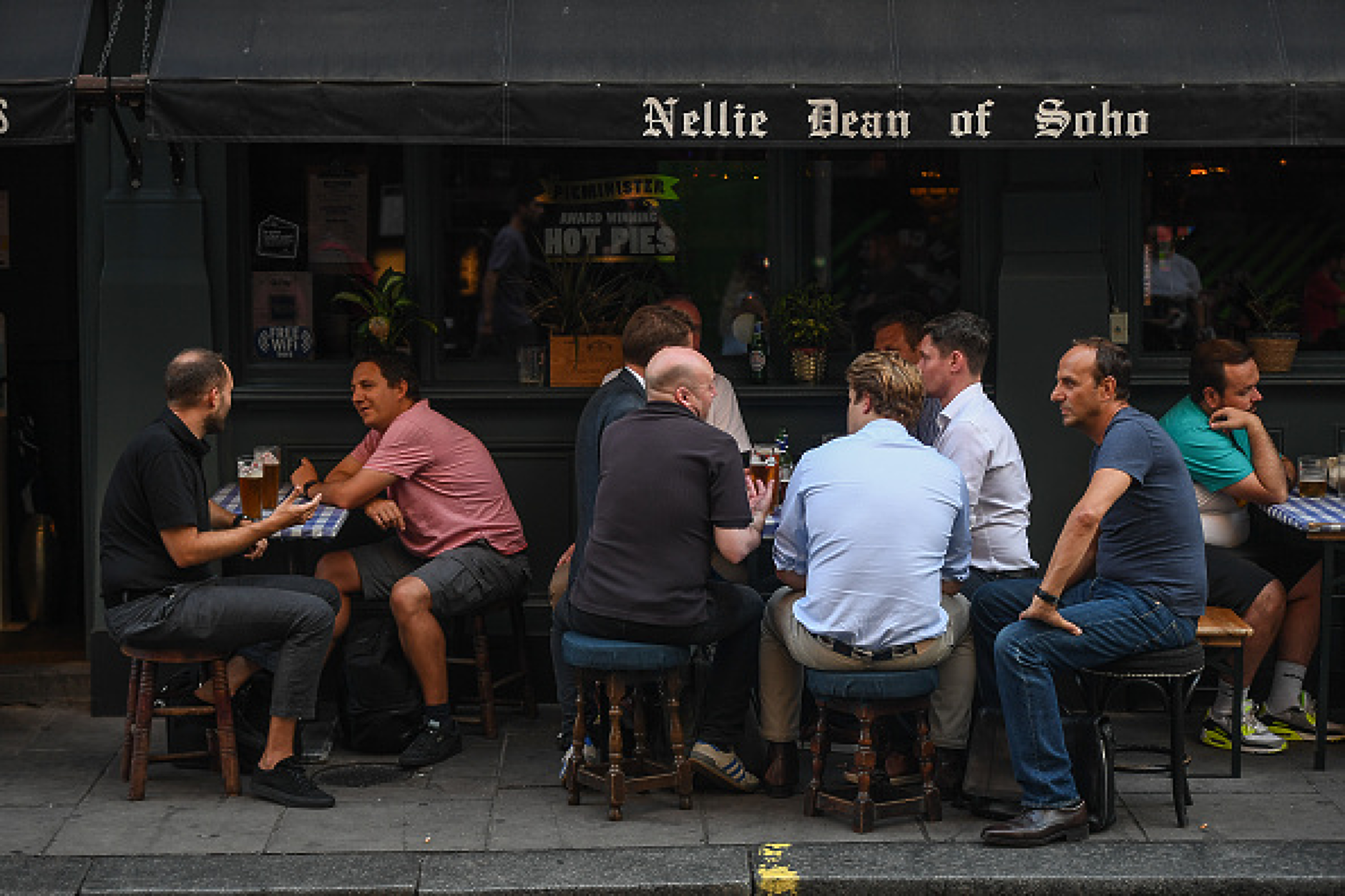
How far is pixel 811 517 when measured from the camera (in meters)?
6.64

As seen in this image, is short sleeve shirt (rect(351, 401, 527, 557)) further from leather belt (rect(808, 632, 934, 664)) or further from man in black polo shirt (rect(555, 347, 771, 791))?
leather belt (rect(808, 632, 934, 664))

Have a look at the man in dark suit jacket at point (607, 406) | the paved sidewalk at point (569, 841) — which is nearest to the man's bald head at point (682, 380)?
the man in dark suit jacket at point (607, 406)

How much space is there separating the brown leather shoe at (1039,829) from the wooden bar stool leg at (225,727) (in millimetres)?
2823

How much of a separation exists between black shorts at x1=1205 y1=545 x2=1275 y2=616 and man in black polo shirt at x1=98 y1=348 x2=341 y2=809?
364 centimetres

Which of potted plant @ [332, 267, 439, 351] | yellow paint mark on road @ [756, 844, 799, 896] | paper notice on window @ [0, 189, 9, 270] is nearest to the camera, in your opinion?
yellow paint mark on road @ [756, 844, 799, 896]

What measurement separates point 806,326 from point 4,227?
4.18m

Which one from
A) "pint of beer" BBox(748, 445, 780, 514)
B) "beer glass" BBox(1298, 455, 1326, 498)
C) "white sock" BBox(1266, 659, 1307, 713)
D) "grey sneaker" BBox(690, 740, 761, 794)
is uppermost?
"pint of beer" BBox(748, 445, 780, 514)

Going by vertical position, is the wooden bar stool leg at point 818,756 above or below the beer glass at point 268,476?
below

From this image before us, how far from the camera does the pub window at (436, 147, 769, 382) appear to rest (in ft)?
28.5

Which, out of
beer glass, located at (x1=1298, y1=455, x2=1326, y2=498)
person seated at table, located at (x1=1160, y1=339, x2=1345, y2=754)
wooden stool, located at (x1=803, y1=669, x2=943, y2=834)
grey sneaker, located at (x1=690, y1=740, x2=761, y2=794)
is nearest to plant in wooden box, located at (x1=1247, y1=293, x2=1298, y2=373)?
person seated at table, located at (x1=1160, y1=339, x2=1345, y2=754)

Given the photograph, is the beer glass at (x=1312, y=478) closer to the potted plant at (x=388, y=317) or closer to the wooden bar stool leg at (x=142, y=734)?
the potted plant at (x=388, y=317)

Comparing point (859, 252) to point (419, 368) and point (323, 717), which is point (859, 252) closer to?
point (419, 368)

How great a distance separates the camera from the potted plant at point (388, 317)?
849 centimetres

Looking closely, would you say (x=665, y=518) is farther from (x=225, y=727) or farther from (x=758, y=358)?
(x=758, y=358)
